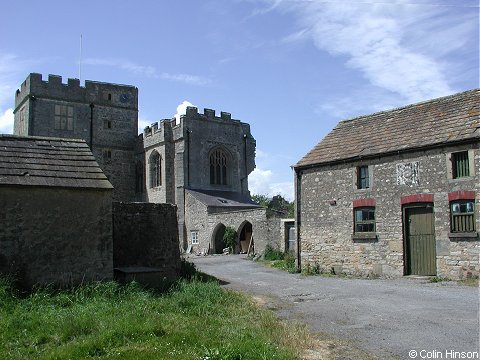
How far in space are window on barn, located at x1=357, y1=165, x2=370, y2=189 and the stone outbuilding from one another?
1.5 inches

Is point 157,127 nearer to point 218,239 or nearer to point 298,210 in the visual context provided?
point 218,239

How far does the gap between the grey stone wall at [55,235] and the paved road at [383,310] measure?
4.63m

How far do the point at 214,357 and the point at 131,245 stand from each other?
27.2 feet

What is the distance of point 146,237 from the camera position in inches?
575

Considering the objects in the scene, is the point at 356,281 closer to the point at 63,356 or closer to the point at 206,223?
the point at 63,356

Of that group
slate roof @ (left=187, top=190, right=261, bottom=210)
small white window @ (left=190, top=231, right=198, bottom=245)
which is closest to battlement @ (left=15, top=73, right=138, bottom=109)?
slate roof @ (left=187, top=190, right=261, bottom=210)

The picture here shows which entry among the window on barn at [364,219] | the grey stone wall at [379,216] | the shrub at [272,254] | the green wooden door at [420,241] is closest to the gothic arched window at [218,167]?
the shrub at [272,254]

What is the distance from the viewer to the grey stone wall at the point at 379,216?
15.6 metres

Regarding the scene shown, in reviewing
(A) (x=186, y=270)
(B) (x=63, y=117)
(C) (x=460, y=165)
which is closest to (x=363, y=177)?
(C) (x=460, y=165)

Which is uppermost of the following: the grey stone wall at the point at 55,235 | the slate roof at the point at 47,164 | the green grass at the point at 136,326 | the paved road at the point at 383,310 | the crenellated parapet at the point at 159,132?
the crenellated parapet at the point at 159,132

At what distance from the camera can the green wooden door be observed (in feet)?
53.9

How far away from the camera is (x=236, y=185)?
41.9m

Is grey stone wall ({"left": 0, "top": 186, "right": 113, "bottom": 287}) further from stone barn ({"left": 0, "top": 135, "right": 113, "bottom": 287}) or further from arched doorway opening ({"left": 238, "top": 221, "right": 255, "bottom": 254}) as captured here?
arched doorway opening ({"left": 238, "top": 221, "right": 255, "bottom": 254})

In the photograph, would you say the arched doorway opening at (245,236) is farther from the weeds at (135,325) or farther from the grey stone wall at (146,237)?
the weeds at (135,325)
